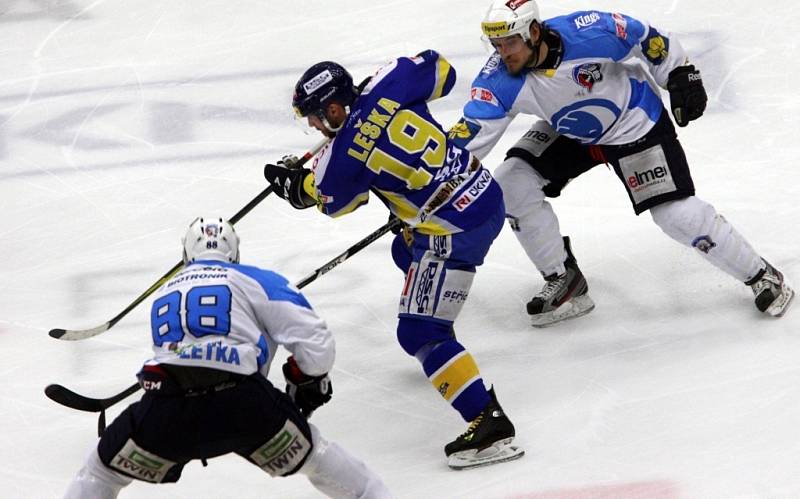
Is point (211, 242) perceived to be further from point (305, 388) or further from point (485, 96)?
point (485, 96)

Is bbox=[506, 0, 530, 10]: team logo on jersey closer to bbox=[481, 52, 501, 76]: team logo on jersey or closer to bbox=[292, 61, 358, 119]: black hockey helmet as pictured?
bbox=[481, 52, 501, 76]: team logo on jersey

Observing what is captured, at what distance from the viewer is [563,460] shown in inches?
160

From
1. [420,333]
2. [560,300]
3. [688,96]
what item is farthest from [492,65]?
[420,333]

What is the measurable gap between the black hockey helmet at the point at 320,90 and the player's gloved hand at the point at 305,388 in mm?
809

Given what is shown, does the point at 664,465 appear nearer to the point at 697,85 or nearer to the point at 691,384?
the point at 691,384

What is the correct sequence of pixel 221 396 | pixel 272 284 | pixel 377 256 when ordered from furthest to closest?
pixel 377 256, pixel 272 284, pixel 221 396

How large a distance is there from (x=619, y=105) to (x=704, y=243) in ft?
1.74

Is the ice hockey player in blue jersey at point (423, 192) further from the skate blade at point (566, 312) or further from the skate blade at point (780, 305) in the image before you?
the skate blade at point (780, 305)

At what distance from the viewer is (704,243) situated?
4602 millimetres

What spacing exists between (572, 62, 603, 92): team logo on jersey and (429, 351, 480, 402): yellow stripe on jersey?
39.6 inches

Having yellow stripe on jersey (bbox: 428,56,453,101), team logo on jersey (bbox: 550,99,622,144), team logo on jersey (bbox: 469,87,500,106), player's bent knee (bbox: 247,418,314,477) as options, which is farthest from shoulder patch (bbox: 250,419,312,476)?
team logo on jersey (bbox: 550,99,622,144)

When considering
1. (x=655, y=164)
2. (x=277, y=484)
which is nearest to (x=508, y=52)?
(x=655, y=164)

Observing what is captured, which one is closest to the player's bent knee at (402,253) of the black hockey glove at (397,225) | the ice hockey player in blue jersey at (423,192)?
the black hockey glove at (397,225)

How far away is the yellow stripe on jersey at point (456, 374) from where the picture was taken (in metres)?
4.15
